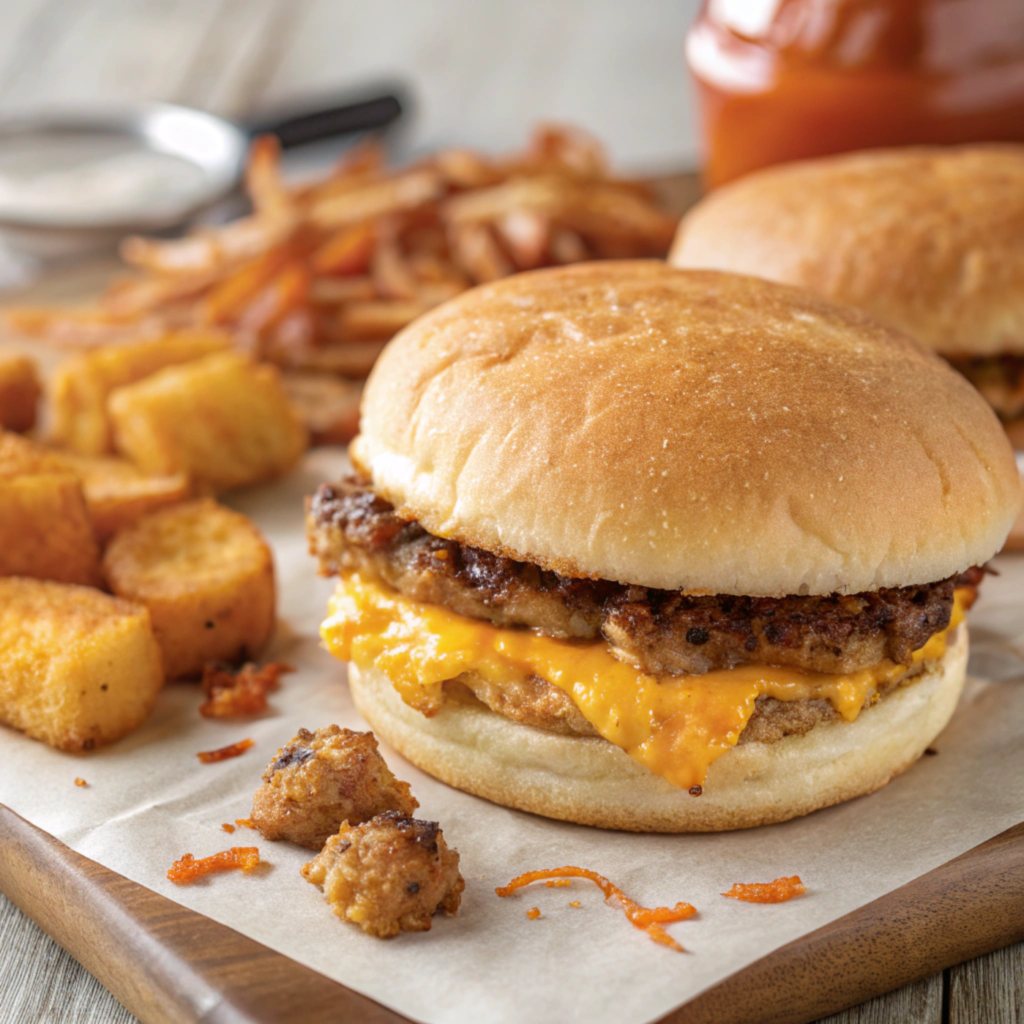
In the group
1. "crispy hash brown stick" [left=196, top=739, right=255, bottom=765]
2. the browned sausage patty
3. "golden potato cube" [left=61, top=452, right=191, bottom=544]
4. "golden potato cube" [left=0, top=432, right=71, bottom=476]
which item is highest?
the browned sausage patty

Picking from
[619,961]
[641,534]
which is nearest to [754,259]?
[641,534]

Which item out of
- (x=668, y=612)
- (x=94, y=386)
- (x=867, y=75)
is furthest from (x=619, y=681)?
(x=867, y=75)

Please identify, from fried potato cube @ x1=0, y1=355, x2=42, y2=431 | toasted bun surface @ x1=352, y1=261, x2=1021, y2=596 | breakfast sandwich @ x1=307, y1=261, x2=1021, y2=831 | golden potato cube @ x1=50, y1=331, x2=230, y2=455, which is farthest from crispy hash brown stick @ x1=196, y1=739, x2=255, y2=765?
fried potato cube @ x1=0, y1=355, x2=42, y2=431

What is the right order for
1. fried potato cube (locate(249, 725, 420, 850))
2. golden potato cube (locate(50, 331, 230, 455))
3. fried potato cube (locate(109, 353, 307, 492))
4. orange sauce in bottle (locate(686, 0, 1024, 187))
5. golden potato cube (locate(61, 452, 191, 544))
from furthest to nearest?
orange sauce in bottle (locate(686, 0, 1024, 187)), golden potato cube (locate(50, 331, 230, 455)), fried potato cube (locate(109, 353, 307, 492)), golden potato cube (locate(61, 452, 191, 544)), fried potato cube (locate(249, 725, 420, 850))

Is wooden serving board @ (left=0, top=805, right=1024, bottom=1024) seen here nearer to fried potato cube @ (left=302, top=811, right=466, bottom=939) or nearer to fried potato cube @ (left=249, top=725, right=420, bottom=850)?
fried potato cube @ (left=302, top=811, right=466, bottom=939)

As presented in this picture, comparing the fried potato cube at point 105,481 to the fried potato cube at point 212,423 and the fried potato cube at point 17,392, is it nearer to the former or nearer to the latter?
the fried potato cube at point 212,423

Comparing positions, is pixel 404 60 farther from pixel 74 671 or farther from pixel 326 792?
pixel 326 792
